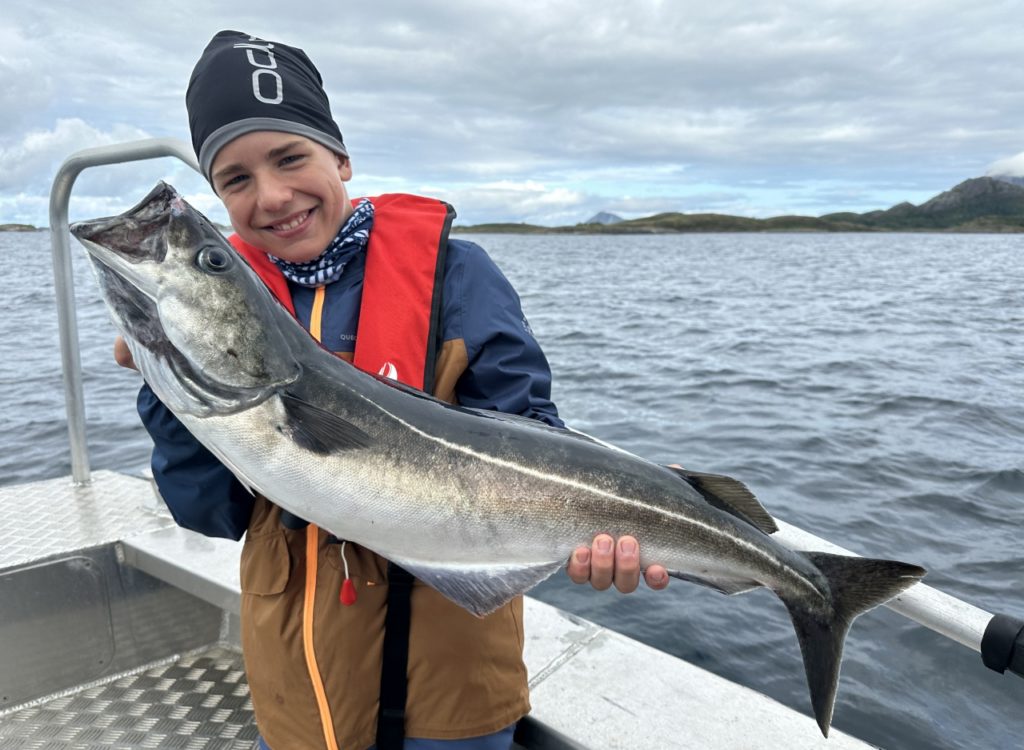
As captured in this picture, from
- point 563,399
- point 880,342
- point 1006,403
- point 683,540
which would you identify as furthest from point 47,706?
point 880,342

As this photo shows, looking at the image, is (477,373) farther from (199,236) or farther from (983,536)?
(983,536)

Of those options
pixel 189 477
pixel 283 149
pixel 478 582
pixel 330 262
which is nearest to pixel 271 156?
pixel 283 149

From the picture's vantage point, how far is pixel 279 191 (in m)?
2.74

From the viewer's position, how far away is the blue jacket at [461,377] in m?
2.71

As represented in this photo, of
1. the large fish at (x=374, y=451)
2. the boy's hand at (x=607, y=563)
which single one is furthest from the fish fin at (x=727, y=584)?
the boy's hand at (x=607, y=563)

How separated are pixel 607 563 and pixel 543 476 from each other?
341 mm

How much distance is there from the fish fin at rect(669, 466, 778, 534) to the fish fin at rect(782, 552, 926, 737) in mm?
295

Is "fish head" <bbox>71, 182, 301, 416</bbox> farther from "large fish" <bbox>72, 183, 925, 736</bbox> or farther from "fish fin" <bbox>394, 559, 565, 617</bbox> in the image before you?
"fish fin" <bbox>394, 559, 565, 617</bbox>

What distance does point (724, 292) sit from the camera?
110 feet

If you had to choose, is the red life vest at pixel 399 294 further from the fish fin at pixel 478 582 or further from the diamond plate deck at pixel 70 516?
the diamond plate deck at pixel 70 516

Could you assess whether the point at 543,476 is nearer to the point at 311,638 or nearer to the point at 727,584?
the point at 727,584

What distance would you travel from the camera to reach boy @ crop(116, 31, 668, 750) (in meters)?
2.67

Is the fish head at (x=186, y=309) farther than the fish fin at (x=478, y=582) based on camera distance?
No

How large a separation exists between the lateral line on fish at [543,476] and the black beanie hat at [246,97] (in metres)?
1.07
